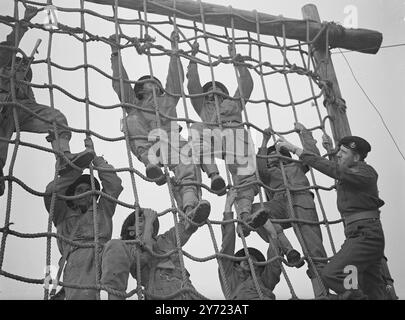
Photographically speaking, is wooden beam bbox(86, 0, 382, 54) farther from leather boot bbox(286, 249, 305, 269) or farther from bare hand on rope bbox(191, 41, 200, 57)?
leather boot bbox(286, 249, 305, 269)

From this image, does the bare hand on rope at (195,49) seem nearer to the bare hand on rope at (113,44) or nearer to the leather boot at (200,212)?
the bare hand on rope at (113,44)

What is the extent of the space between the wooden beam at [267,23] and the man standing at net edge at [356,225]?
3.51 ft

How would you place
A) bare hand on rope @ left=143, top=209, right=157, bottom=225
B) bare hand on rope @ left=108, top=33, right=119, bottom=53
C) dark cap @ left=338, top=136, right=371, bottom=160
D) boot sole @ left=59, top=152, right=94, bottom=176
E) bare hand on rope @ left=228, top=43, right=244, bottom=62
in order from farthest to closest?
bare hand on rope @ left=228, top=43, right=244, bottom=62 → bare hand on rope @ left=108, top=33, right=119, bottom=53 → dark cap @ left=338, top=136, right=371, bottom=160 → bare hand on rope @ left=143, top=209, right=157, bottom=225 → boot sole @ left=59, top=152, right=94, bottom=176

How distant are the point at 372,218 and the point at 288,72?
119 centimetres

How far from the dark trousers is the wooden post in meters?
0.82

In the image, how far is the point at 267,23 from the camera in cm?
366

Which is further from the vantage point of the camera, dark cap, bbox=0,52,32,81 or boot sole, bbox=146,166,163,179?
dark cap, bbox=0,52,32,81

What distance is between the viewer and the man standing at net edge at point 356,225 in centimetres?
256

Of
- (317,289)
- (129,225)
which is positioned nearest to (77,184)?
(129,225)

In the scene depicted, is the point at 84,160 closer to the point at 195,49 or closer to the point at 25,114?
the point at 25,114

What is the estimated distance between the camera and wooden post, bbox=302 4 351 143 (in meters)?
3.42

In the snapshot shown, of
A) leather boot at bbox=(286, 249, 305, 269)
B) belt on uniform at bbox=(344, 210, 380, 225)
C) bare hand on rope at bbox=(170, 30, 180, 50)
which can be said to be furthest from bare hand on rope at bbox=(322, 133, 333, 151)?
bare hand on rope at bbox=(170, 30, 180, 50)
